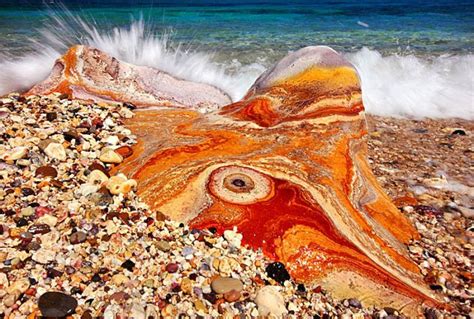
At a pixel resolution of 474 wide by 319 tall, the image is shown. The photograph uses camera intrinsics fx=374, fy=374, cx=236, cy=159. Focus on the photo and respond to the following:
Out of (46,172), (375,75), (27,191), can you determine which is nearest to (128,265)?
(27,191)

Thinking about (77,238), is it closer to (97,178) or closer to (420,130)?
(97,178)

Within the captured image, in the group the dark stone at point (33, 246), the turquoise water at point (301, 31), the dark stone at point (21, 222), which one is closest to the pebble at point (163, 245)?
the dark stone at point (33, 246)

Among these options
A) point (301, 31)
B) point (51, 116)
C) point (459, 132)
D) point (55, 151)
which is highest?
point (301, 31)

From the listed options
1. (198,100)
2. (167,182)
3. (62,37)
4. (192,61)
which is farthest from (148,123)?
(62,37)

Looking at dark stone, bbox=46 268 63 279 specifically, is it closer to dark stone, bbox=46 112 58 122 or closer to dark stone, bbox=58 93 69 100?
dark stone, bbox=46 112 58 122

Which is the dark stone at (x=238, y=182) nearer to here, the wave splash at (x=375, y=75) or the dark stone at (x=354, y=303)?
the dark stone at (x=354, y=303)

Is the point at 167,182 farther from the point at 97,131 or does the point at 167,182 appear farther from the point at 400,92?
the point at 400,92

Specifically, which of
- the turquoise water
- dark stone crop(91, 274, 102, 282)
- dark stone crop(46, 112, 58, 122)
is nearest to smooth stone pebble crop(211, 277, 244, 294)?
dark stone crop(91, 274, 102, 282)
